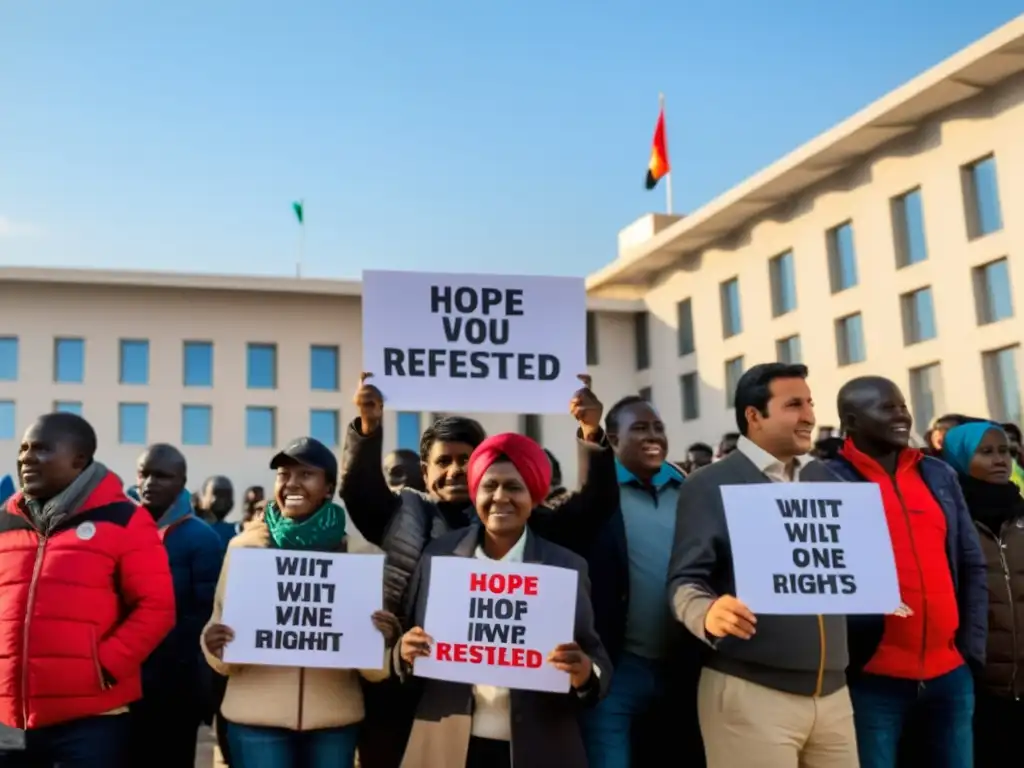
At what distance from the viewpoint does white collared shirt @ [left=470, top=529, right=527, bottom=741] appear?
3.26 metres

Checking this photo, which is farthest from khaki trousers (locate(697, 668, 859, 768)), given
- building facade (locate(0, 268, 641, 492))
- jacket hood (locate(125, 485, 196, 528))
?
building facade (locate(0, 268, 641, 492))

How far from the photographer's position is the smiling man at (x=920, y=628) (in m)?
3.98

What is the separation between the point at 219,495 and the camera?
8.53 m

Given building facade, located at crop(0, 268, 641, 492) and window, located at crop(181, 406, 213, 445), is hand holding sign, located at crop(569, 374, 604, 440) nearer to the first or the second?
building facade, located at crop(0, 268, 641, 492)

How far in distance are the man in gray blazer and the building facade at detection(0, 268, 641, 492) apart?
82.8 ft

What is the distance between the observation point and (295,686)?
3648 mm

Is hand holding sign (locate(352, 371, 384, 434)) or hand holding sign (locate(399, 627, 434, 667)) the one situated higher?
hand holding sign (locate(352, 371, 384, 434))

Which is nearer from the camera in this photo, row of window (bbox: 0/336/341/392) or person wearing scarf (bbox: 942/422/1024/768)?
person wearing scarf (bbox: 942/422/1024/768)

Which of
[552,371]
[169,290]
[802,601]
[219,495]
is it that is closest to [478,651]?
[802,601]

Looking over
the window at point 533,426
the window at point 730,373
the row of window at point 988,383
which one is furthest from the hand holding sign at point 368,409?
the window at point 533,426

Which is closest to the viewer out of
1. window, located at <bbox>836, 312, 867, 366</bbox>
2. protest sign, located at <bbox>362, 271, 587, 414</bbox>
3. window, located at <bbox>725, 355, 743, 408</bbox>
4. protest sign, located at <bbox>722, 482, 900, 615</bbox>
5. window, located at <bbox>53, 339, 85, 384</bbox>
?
protest sign, located at <bbox>722, 482, 900, 615</bbox>

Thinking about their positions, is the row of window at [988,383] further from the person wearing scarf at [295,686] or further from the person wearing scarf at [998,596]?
the person wearing scarf at [295,686]

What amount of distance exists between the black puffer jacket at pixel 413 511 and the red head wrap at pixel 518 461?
0.42 metres

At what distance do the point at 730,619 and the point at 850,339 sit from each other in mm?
21131
